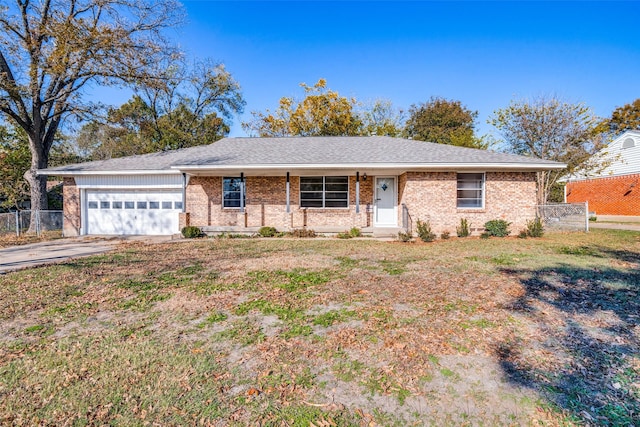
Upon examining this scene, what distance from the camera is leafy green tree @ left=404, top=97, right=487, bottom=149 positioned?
3344 centimetres

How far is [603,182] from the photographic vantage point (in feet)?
74.9

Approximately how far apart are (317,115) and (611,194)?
22.5 metres

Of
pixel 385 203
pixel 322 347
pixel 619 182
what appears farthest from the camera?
pixel 619 182

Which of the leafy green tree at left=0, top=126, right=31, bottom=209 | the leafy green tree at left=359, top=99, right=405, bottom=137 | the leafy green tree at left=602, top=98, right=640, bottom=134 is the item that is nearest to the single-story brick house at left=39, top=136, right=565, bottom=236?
the leafy green tree at left=0, top=126, right=31, bottom=209

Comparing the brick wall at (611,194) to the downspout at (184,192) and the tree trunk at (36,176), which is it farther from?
the tree trunk at (36,176)

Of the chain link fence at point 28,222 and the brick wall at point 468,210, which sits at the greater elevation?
the brick wall at point 468,210

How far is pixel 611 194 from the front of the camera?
22125 millimetres

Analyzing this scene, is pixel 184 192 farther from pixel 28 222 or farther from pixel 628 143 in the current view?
pixel 628 143

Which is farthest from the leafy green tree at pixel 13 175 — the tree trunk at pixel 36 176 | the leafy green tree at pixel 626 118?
the leafy green tree at pixel 626 118

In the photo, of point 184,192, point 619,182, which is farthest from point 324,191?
point 619,182

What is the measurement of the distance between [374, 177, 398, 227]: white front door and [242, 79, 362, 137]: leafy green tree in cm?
1383

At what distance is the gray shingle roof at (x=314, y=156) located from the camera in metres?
12.1

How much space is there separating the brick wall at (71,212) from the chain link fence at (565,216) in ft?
68.5

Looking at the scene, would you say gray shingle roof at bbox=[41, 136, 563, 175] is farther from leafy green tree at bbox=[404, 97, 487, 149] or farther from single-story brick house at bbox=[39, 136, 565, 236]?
leafy green tree at bbox=[404, 97, 487, 149]
